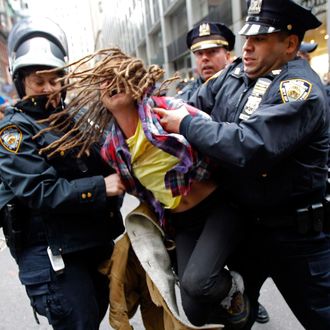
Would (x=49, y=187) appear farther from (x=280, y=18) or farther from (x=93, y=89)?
(x=280, y=18)

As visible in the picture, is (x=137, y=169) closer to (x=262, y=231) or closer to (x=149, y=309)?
(x=262, y=231)

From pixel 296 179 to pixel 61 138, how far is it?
1.06m

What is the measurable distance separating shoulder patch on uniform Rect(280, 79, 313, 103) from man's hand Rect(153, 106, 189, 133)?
42 cm

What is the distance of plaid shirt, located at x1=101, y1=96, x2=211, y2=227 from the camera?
153 cm

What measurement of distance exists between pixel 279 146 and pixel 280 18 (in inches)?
24.6

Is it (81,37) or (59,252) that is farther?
(81,37)

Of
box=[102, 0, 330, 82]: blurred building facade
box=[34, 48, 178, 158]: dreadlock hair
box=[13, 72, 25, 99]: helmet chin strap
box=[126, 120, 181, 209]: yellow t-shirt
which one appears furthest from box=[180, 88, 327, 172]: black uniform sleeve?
box=[13, 72, 25, 99]: helmet chin strap

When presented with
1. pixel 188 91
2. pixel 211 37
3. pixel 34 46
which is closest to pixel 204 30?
pixel 211 37

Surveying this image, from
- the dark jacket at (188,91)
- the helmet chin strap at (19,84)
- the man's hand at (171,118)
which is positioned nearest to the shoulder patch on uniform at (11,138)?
the helmet chin strap at (19,84)

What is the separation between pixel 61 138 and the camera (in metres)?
1.60

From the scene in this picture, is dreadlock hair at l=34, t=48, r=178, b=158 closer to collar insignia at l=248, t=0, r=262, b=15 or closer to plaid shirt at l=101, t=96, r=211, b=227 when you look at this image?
plaid shirt at l=101, t=96, r=211, b=227

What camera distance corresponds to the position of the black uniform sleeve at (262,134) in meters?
1.44

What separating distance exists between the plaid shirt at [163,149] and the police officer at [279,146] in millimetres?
67

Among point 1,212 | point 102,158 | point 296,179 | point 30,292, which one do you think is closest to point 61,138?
point 102,158
